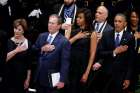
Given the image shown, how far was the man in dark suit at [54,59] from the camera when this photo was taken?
7.81 meters

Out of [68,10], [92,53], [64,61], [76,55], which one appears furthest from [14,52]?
[68,10]


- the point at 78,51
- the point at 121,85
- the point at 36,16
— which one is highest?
the point at 36,16

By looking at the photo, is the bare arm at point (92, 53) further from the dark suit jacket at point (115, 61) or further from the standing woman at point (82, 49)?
the dark suit jacket at point (115, 61)

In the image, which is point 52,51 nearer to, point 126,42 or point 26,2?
point 126,42

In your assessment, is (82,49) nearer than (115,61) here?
Yes

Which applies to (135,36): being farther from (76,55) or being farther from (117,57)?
(76,55)

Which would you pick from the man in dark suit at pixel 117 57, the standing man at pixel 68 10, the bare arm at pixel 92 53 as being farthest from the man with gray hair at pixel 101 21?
the standing man at pixel 68 10

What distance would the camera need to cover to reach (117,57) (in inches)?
345

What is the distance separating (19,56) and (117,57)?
5.68 ft

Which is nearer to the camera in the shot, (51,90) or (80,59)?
(51,90)

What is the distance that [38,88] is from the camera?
8047mm

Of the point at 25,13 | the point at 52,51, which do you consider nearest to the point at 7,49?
the point at 52,51

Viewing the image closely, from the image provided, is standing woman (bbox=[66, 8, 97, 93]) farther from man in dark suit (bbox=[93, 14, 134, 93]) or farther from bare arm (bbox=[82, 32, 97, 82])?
man in dark suit (bbox=[93, 14, 134, 93])

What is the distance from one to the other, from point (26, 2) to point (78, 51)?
2832 mm
